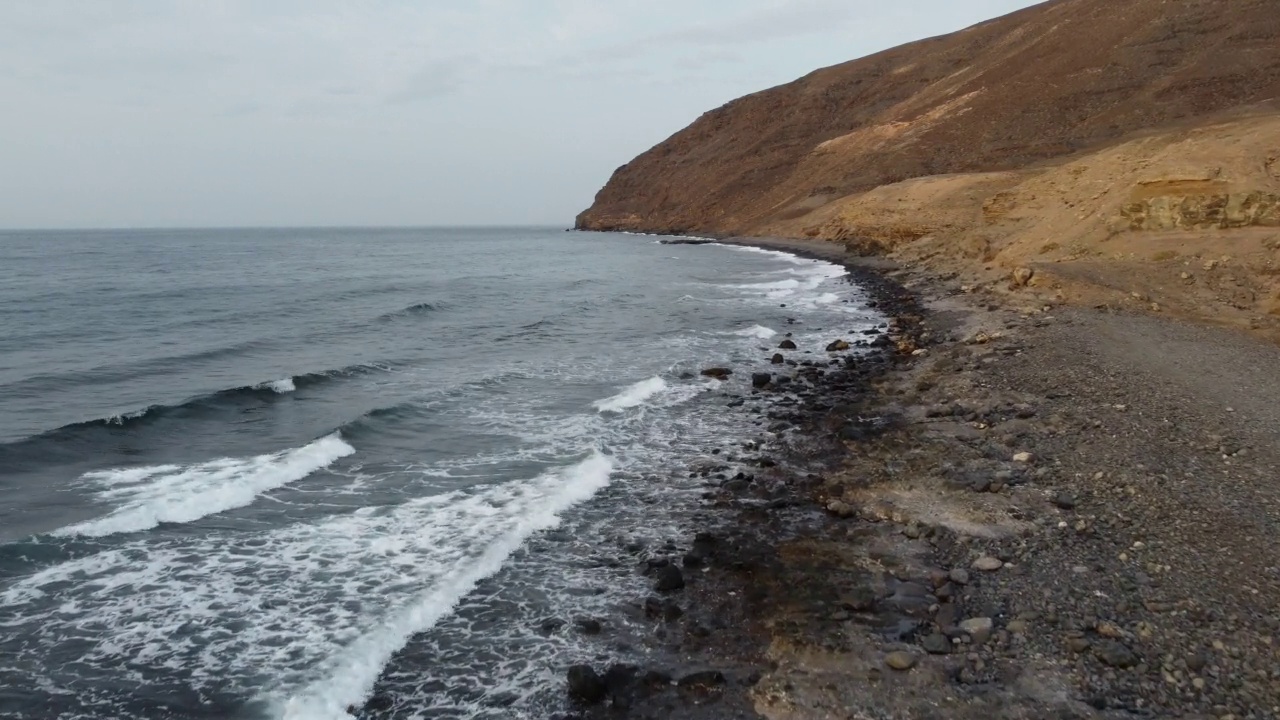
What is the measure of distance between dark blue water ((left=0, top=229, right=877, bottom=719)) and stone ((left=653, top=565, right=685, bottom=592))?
298 mm

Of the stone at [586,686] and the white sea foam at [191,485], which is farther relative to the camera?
the white sea foam at [191,485]

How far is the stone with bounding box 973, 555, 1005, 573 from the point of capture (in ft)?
26.1

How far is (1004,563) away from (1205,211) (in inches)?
753

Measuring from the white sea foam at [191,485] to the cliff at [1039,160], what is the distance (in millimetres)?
19523

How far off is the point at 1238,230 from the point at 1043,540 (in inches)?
703

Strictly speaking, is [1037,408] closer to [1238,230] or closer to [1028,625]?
[1028,625]

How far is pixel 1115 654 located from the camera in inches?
245

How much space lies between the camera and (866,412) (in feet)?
47.9

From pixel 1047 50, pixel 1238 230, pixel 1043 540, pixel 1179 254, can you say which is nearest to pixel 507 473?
pixel 1043 540

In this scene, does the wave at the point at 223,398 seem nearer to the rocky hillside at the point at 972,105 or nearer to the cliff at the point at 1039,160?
the cliff at the point at 1039,160

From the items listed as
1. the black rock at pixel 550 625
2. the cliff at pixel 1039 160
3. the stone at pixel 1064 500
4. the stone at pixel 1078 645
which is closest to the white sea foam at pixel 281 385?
the black rock at pixel 550 625

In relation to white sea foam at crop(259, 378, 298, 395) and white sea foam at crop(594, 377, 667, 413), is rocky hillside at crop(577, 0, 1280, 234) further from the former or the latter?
white sea foam at crop(259, 378, 298, 395)

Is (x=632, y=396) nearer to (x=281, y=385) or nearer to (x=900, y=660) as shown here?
(x=281, y=385)

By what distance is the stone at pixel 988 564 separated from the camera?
795 centimetres
